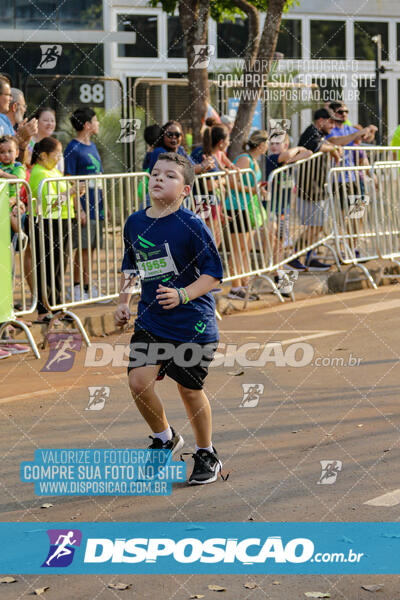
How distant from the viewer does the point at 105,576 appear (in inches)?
184

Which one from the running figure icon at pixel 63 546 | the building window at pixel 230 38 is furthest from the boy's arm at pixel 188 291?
the building window at pixel 230 38

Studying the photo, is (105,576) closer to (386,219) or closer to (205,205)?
(205,205)

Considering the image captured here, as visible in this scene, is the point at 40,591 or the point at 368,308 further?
the point at 368,308

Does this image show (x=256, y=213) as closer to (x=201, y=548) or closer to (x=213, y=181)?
(x=213, y=181)

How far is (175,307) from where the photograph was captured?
6.00 m

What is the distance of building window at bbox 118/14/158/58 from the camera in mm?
25766

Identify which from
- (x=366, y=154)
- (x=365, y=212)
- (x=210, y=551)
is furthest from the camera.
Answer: (x=366, y=154)

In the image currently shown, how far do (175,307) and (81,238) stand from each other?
4.79 metres

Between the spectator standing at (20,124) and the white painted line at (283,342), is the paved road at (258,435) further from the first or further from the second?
the spectator standing at (20,124)

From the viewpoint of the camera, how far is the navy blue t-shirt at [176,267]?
598 centimetres

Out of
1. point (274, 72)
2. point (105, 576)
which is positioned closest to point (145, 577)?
point (105, 576)

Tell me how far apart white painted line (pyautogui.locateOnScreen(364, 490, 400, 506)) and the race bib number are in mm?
1441

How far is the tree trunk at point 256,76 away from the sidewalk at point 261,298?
263 cm

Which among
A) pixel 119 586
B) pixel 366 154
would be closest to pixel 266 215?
pixel 366 154
